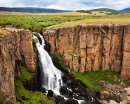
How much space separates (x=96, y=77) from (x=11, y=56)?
2726cm

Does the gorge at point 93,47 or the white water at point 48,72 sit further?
the gorge at point 93,47

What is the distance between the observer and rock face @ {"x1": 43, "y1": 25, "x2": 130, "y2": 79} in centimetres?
7262

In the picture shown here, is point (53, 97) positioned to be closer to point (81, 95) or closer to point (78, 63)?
point (81, 95)

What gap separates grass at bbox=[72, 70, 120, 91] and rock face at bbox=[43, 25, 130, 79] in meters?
1.25

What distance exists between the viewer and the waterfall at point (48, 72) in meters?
67.2

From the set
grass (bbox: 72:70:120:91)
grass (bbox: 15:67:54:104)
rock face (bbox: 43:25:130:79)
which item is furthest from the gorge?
grass (bbox: 15:67:54:104)

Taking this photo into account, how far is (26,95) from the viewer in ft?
185

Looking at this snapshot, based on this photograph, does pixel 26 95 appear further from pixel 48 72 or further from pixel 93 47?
pixel 93 47

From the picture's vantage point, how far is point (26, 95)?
185ft

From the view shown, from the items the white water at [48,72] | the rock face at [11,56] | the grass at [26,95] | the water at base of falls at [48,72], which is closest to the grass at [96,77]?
the water at base of falls at [48,72]

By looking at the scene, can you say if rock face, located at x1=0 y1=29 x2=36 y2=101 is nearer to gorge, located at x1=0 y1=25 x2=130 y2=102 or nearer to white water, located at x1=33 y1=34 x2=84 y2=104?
white water, located at x1=33 y1=34 x2=84 y2=104

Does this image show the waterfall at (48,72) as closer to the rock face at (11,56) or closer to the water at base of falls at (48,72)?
the water at base of falls at (48,72)

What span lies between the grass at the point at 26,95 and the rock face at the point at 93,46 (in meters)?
14.8

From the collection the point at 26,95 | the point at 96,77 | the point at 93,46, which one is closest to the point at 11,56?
the point at 26,95
